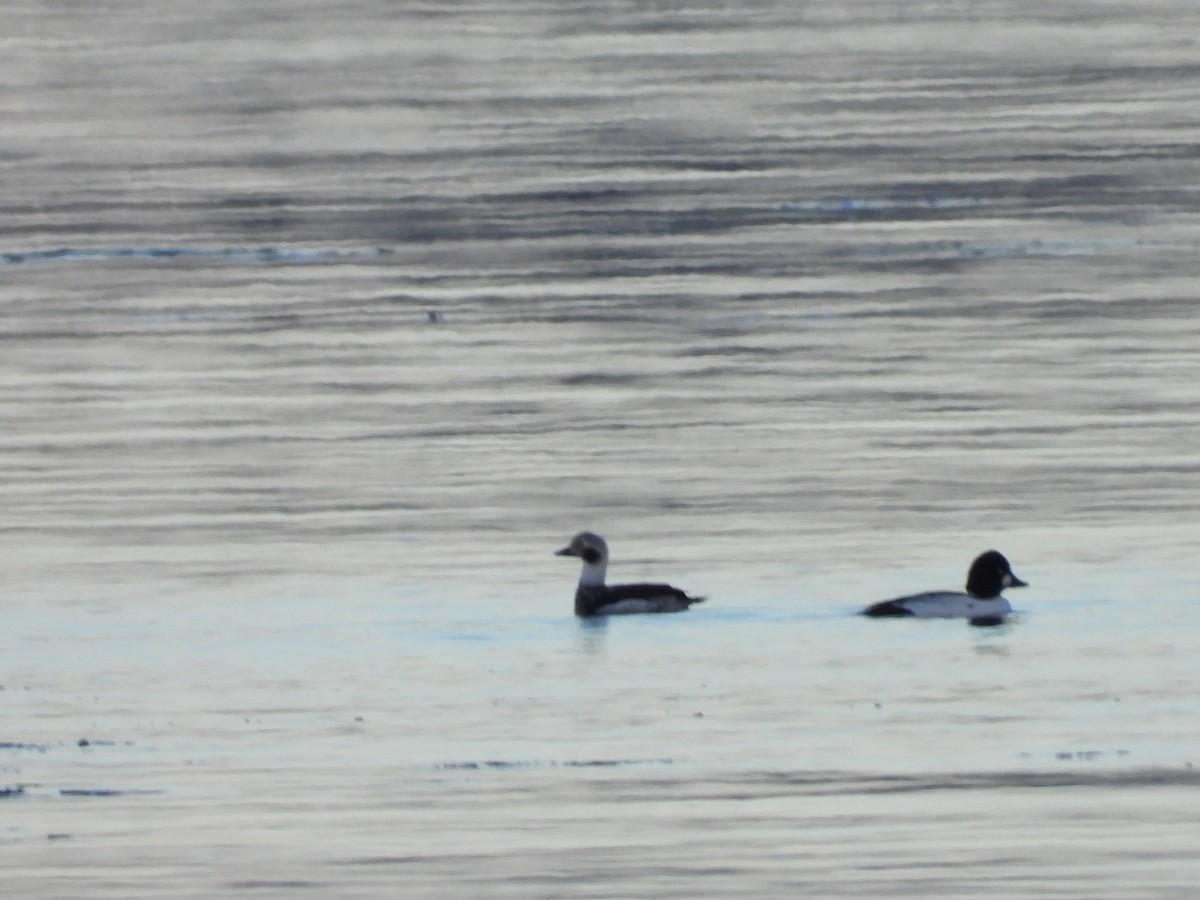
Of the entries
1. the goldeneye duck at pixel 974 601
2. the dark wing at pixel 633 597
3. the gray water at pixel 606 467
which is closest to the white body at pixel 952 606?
the goldeneye duck at pixel 974 601

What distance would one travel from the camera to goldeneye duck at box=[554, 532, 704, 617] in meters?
12.6

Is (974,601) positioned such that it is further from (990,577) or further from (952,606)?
(990,577)

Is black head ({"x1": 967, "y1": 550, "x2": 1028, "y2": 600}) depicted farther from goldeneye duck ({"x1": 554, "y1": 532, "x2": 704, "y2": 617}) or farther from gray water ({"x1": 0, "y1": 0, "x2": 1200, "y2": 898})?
goldeneye duck ({"x1": 554, "y1": 532, "x2": 704, "y2": 617})

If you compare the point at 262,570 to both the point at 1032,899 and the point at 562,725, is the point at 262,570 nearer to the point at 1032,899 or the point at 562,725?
the point at 562,725

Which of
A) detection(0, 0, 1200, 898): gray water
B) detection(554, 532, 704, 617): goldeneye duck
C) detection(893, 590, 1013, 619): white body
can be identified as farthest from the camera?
detection(554, 532, 704, 617): goldeneye duck

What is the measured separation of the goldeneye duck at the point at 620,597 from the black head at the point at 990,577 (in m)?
1.07

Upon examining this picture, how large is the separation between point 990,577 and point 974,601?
43 cm

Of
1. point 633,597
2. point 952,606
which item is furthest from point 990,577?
point 633,597

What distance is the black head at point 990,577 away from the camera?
12.7 meters

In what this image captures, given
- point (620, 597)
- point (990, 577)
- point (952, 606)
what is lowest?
point (620, 597)

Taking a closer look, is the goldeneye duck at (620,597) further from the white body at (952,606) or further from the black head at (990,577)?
the black head at (990,577)

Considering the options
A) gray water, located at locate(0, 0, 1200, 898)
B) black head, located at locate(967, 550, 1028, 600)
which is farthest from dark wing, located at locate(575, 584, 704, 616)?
black head, located at locate(967, 550, 1028, 600)

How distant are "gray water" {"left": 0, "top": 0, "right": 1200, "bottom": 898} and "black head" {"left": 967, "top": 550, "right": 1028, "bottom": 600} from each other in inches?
4.0

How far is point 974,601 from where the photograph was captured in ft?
40.6
